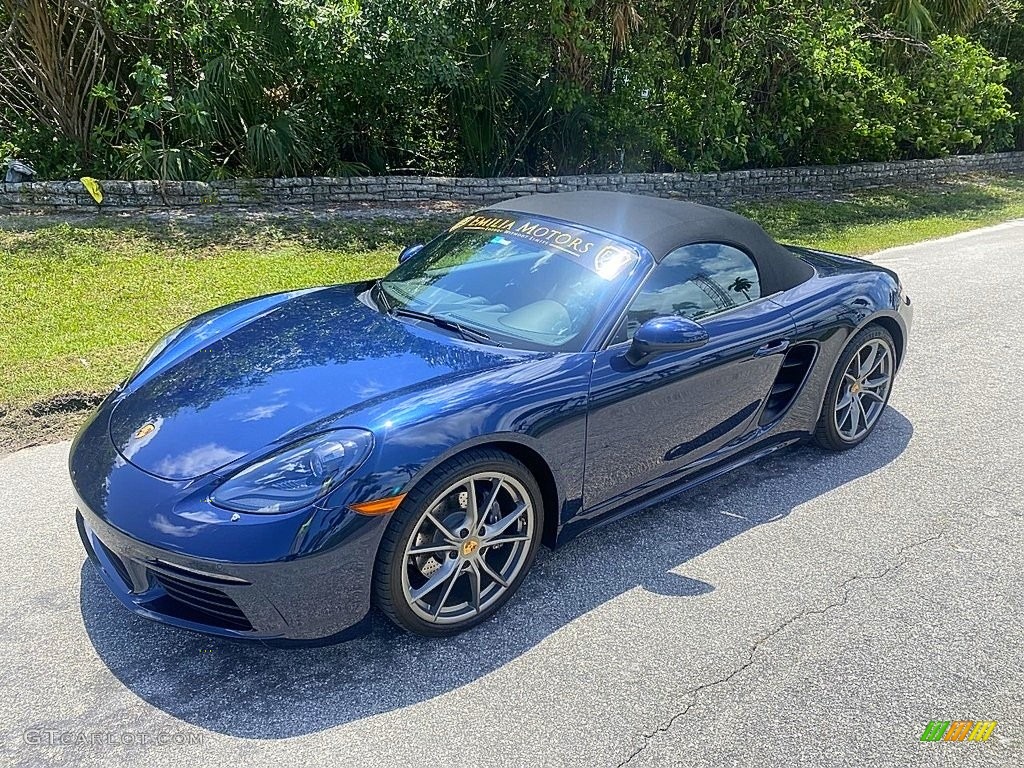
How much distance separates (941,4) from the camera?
1390 cm

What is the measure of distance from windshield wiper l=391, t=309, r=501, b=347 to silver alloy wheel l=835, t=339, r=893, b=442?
1.99 meters

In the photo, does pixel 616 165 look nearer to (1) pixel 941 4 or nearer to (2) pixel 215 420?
(1) pixel 941 4

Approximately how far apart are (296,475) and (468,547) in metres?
0.65

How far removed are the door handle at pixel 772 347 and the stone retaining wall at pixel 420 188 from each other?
7.21 m

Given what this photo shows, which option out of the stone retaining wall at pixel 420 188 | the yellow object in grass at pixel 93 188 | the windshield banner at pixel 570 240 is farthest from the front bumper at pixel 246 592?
the stone retaining wall at pixel 420 188

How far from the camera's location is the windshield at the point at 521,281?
132 inches

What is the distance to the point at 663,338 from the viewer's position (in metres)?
3.18

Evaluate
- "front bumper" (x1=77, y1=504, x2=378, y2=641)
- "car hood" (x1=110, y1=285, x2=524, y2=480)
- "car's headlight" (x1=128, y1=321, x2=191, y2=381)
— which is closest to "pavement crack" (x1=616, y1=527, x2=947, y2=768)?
"front bumper" (x1=77, y1=504, x2=378, y2=641)

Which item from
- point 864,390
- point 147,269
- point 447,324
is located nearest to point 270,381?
point 447,324

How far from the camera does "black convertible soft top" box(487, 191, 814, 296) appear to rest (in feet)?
11.9

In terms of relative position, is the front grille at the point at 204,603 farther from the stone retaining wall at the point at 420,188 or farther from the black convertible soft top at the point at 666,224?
the stone retaining wall at the point at 420,188

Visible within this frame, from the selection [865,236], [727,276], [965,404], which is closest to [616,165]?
[865,236]

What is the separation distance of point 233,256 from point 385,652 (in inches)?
236

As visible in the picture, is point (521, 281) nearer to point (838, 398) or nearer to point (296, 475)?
point (296, 475)
